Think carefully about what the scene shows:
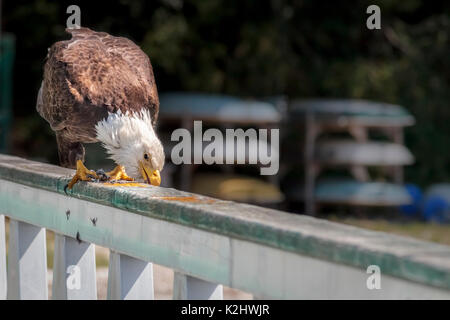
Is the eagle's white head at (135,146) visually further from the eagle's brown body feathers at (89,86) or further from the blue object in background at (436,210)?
the blue object in background at (436,210)

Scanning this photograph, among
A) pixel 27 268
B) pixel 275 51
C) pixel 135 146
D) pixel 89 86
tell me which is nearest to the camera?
pixel 27 268

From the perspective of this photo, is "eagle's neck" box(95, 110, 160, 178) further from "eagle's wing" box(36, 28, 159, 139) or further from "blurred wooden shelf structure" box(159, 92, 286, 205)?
"blurred wooden shelf structure" box(159, 92, 286, 205)

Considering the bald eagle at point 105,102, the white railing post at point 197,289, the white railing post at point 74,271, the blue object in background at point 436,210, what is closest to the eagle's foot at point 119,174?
the bald eagle at point 105,102

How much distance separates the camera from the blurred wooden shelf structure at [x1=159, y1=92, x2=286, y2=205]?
11031 millimetres

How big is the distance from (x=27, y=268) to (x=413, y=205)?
9956 mm

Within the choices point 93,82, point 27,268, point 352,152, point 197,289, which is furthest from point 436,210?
point 197,289

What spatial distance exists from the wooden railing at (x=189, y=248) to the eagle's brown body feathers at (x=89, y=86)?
2.88 ft

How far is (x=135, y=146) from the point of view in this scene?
3449mm

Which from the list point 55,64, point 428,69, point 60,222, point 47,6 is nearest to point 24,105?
point 47,6

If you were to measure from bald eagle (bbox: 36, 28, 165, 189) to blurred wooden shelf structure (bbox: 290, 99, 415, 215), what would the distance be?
745 cm

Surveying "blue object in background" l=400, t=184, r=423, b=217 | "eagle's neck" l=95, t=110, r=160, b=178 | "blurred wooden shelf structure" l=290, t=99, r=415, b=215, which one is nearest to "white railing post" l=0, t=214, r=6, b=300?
"eagle's neck" l=95, t=110, r=160, b=178

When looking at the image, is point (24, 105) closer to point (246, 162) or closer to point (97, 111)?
point (246, 162)

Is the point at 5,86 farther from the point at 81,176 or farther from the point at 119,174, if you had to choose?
the point at 81,176
